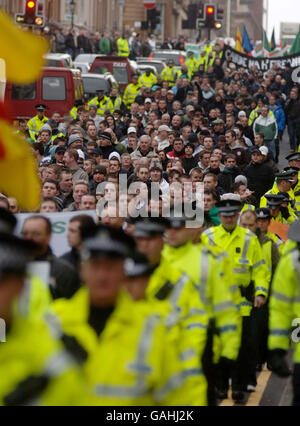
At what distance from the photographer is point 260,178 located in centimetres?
1755

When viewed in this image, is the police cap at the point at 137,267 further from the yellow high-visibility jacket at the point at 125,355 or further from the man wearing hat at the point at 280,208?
the man wearing hat at the point at 280,208

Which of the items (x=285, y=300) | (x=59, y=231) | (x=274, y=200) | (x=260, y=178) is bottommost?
(x=260, y=178)

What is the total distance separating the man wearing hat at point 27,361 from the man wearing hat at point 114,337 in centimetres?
36

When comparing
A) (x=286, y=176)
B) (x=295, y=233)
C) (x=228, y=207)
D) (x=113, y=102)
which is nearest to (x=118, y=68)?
(x=113, y=102)

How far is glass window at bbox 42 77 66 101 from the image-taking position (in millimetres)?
24875

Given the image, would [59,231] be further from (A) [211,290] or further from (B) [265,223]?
(B) [265,223]

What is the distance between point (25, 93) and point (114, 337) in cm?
2024

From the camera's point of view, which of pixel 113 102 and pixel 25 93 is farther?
pixel 113 102

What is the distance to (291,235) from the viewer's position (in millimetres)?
7574

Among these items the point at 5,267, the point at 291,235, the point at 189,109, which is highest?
the point at 5,267

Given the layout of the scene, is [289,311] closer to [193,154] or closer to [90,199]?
[90,199]
